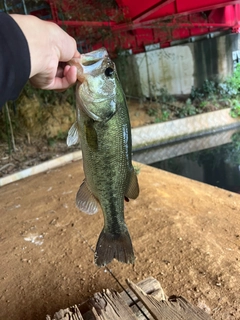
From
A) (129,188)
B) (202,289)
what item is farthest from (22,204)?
(129,188)

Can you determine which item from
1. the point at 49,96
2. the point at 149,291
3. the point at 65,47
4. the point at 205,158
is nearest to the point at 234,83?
the point at 205,158

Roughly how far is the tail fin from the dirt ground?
1.34 metres

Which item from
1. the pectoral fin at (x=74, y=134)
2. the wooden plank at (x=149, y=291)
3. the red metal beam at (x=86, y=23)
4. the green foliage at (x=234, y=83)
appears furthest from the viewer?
the green foliage at (x=234, y=83)

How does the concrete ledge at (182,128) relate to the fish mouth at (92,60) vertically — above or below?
below

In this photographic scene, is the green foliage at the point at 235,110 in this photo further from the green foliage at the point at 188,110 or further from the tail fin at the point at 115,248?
the tail fin at the point at 115,248

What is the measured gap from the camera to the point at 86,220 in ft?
15.1

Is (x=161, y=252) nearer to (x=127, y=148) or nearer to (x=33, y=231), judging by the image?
(x=33, y=231)

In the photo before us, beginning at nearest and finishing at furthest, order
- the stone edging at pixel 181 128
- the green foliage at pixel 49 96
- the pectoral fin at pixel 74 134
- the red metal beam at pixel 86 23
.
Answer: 1. the pectoral fin at pixel 74 134
2. the red metal beam at pixel 86 23
3. the green foliage at pixel 49 96
4. the stone edging at pixel 181 128

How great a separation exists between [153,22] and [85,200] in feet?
32.5

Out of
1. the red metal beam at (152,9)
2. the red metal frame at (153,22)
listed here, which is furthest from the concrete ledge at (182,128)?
the red metal beam at (152,9)

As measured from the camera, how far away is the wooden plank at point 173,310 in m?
2.02

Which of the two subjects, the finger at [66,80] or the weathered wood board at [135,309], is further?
the weathered wood board at [135,309]

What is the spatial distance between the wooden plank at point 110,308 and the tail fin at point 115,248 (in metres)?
0.44

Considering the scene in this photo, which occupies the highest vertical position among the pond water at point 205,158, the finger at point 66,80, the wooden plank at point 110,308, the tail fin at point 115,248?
the finger at point 66,80
